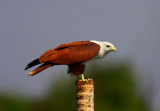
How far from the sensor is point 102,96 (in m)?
40.1

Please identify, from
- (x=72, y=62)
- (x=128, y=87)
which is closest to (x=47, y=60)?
(x=72, y=62)

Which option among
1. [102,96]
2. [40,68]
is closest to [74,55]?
[40,68]

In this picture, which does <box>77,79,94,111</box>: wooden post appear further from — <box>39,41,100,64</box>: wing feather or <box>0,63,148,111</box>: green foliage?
<box>0,63,148,111</box>: green foliage

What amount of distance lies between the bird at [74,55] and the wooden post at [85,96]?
2.95 ft

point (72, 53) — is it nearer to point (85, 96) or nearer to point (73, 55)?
point (73, 55)

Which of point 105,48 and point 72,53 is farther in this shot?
point 105,48

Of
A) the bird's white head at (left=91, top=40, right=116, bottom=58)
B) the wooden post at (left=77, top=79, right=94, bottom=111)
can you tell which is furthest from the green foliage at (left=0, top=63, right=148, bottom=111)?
the wooden post at (left=77, top=79, right=94, bottom=111)

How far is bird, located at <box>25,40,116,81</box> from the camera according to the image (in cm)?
1465

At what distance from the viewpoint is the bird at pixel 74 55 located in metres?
14.6

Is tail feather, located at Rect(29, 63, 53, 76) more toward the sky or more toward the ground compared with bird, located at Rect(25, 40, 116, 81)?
more toward the ground

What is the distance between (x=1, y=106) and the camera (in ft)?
132

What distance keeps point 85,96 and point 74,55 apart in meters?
1.98

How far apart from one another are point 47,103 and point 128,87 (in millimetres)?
5991

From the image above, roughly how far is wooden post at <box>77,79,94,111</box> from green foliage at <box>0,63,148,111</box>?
78.7 feet
